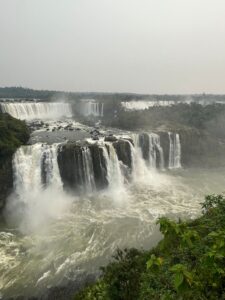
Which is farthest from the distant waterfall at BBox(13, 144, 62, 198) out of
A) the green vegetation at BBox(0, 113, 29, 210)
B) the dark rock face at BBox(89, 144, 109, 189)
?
the dark rock face at BBox(89, 144, 109, 189)

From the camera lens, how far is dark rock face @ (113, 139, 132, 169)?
28.3m

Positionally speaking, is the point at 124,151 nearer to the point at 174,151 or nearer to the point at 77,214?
the point at 174,151

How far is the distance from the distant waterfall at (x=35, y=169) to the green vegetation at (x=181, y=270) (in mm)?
14758

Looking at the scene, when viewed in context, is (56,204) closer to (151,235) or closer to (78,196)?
(78,196)

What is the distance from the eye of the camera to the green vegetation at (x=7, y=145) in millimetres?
23625

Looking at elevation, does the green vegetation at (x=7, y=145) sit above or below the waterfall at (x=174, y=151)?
above

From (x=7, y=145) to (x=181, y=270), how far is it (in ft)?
74.3

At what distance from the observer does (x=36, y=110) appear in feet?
158

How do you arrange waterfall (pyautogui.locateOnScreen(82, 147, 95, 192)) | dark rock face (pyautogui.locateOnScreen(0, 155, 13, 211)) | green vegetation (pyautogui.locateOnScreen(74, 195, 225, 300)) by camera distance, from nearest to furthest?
green vegetation (pyautogui.locateOnScreen(74, 195, 225, 300)), dark rock face (pyautogui.locateOnScreen(0, 155, 13, 211)), waterfall (pyautogui.locateOnScreen(82, 147, 95, 192))

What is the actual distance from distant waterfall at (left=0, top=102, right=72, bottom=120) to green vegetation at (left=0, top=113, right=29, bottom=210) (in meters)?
13.9

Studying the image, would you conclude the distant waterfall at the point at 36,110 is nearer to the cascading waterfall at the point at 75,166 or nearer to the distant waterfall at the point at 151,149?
the distant waterfall at the point at 151,149

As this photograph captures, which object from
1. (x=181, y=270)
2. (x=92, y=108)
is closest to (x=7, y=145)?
(x=181, y=270)

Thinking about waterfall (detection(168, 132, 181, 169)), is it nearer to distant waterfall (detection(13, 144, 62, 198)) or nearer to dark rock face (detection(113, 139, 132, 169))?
dark rock face (detection(113, 139, 132, 169))

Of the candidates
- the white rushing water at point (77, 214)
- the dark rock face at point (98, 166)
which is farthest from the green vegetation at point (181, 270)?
the dark rock face at point (98, 166)
